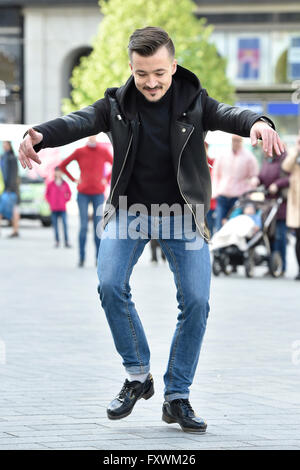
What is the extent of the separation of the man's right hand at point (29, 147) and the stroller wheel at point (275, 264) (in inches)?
407

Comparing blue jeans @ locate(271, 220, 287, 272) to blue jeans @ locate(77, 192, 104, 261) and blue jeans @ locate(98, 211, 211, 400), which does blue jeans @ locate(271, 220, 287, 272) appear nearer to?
blue jeans @ locate(77, 192, 104, 261)

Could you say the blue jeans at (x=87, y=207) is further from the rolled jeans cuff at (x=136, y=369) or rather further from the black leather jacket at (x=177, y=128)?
the black leather jacket at (x=177, y=128)

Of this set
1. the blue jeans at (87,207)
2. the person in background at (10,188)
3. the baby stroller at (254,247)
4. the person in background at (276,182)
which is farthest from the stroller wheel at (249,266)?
the person in background at (10,188)

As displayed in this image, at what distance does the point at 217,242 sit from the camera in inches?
585

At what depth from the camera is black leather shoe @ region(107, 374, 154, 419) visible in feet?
18.3

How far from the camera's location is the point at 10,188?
23.7 m

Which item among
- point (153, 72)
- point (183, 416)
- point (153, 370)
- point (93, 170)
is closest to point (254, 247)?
point (93, 170)

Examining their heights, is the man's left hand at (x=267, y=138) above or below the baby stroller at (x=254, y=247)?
above

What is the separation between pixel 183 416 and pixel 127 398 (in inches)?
13.5

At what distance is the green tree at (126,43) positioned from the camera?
3456 centimetres

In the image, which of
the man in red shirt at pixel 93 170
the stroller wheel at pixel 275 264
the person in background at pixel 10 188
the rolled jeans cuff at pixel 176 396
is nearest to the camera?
the rolled jeans cuff at pixel 176 396

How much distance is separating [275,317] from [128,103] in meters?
5.14

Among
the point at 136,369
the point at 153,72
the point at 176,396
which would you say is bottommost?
the point at 176,396

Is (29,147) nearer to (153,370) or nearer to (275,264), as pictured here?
(153,370)
